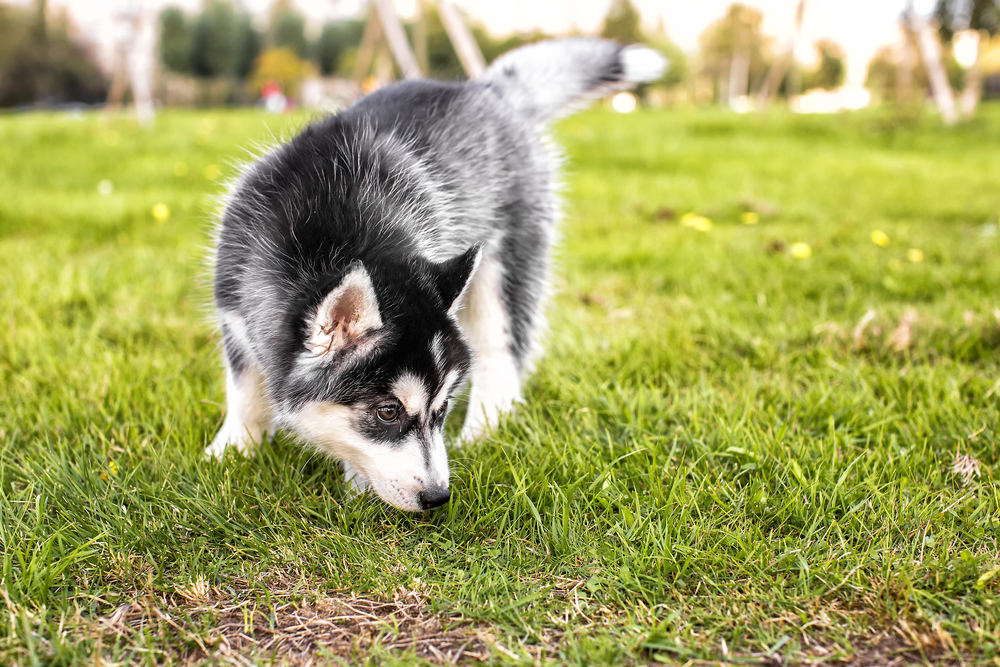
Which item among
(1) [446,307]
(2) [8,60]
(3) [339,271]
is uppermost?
(3) [339,271]

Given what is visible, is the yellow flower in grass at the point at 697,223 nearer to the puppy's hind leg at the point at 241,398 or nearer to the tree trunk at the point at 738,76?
the puppy's hind leg at the point at 241,398

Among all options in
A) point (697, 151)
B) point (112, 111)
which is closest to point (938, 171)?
point (697, 151)

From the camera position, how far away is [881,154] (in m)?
9.55

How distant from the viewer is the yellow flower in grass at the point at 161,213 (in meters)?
5.32

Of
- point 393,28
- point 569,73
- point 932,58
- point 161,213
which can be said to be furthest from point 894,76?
point 161,213

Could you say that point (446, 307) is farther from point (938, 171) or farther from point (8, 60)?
point (8, 60)

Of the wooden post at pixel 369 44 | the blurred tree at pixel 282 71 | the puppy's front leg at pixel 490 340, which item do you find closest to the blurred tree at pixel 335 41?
the blurred tree at pixel 282 71

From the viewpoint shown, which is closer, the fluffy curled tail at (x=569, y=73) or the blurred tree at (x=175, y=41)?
the fluffy curled tail at (x=569, y=73)

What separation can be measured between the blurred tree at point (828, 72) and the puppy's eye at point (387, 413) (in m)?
67.9

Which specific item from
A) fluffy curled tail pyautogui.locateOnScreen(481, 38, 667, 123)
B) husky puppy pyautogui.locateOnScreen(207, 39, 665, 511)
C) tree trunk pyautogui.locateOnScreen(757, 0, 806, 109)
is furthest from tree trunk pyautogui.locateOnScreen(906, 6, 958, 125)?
husky puppy pyautogui.locateOnScreen(207, 39, 665, 511)

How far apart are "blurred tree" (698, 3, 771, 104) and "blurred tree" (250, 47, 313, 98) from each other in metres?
28.3

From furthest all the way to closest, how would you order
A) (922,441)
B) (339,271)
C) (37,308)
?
1. (37,308)
2. (922,441)
3. (339,271)

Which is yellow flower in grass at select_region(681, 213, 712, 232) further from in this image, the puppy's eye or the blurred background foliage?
the blurred background foliage

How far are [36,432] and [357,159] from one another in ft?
4.93
